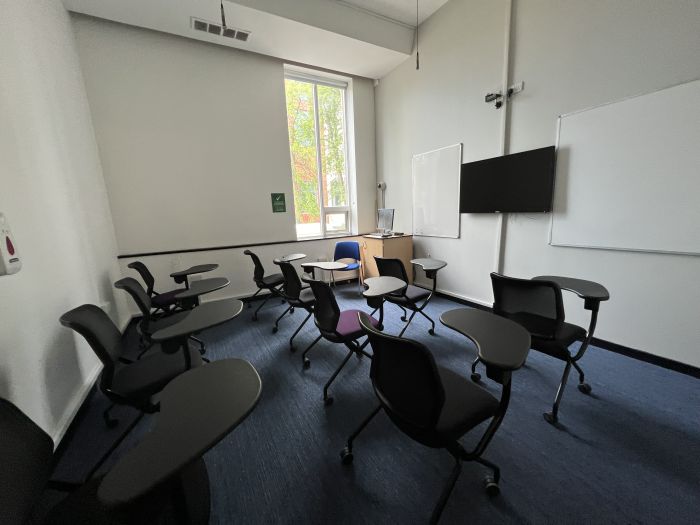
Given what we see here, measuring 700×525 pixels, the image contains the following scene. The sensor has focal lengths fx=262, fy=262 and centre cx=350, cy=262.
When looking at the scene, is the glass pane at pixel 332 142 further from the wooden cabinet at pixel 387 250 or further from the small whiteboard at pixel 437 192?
the small whiteboard at pixel 437 192

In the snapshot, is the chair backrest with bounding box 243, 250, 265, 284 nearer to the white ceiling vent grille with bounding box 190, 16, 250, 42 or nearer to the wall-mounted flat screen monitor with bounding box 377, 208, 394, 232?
the wall-mounted flat screen monitor with bounding box 377, 208, 394, 232

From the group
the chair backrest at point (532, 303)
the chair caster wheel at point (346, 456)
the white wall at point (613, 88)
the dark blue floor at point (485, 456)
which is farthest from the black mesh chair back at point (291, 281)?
the white wall at point (613, 88)

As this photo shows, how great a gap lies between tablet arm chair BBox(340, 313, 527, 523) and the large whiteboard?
210 centimetres

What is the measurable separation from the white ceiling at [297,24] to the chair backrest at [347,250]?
9.38 feet

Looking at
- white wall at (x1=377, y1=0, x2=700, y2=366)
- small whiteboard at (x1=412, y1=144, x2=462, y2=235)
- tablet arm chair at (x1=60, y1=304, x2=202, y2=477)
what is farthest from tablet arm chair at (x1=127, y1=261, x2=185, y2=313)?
white wall at (x1=377, y1=0, x2=700, y2=366)

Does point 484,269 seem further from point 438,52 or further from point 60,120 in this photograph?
point 60,120

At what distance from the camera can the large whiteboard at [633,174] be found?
193cm

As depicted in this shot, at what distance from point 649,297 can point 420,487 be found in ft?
8.05

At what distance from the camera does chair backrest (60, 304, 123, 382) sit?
4.44ft

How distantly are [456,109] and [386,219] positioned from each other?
6.23 feet

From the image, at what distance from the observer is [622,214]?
2248mm

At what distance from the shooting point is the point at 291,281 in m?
2.85

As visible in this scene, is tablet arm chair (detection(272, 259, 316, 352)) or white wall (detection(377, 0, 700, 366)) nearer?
white wall (detection(377, 0, 700, 366))

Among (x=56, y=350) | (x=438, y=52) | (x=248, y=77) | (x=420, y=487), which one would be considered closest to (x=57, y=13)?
(x=248, y=77)
